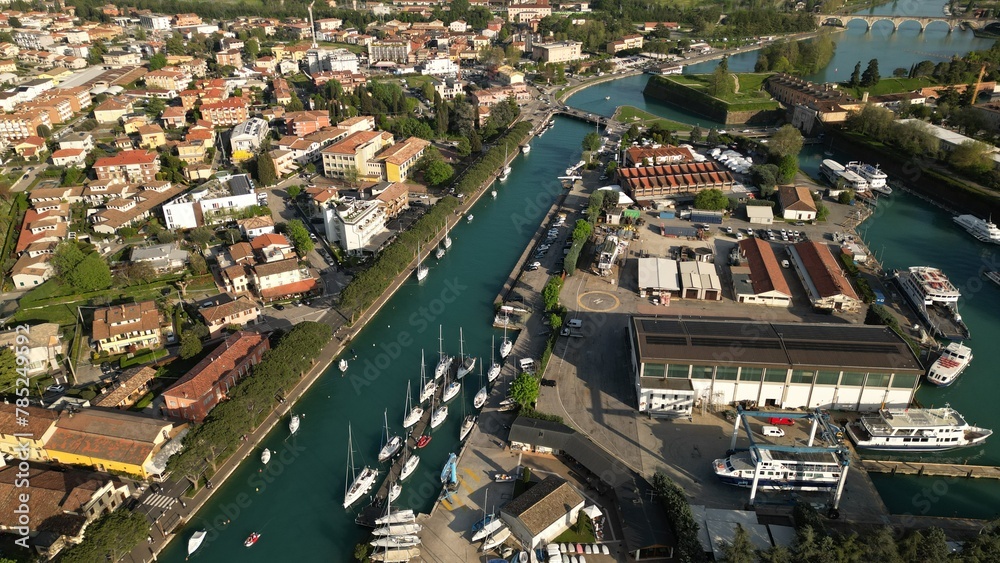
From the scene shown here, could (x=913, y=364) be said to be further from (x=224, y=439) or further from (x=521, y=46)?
(x=521, y=46)

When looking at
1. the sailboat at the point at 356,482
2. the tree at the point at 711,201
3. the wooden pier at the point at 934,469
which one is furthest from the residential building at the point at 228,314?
the tree at the point at 711,201

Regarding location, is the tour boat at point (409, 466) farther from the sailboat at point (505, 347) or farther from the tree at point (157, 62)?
the tree at point (157, 62)

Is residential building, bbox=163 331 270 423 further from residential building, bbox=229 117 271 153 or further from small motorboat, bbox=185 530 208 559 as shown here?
residential building, bbox=229 117 271 153

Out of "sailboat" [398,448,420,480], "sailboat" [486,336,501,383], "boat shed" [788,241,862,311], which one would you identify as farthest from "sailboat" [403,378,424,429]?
"boat shed" [788,241,862,311]

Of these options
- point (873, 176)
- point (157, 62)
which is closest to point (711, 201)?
point (873, 176)

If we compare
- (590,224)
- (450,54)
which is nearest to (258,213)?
(590,224)

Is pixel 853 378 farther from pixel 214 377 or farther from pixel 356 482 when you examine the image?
A: pixel 214 377
